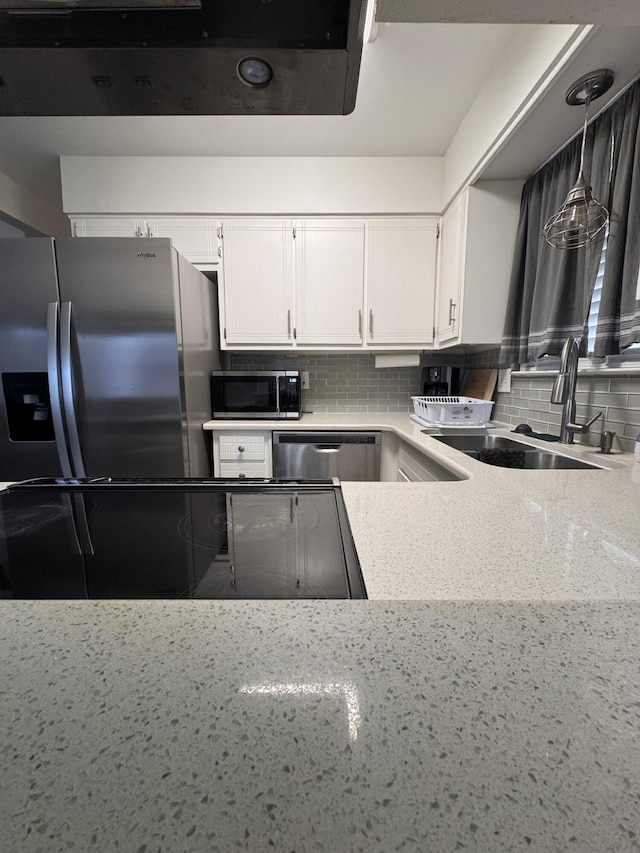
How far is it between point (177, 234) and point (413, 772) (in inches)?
99.0

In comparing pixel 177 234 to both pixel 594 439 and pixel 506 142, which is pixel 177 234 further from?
pixel 594 439

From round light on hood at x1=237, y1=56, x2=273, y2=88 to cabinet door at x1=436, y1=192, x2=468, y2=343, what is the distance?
4.99ft

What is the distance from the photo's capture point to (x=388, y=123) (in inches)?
68.6

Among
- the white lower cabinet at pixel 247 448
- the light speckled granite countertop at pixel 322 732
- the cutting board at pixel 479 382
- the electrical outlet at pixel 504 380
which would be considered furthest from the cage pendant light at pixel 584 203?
the white lower cabinet at pixel 247 448

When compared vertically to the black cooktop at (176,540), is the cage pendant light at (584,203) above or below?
above

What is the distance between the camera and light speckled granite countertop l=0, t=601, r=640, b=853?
0.63 feet

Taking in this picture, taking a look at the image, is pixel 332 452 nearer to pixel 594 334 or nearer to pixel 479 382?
pixel 479 382

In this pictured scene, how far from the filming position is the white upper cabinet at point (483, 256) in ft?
5.65

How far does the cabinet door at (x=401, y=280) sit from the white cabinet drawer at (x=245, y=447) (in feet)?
3.20

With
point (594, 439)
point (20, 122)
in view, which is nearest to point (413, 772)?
point (594, 439)

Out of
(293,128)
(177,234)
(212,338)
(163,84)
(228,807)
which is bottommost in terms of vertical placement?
(228,807)

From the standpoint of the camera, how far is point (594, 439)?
1.31 metres

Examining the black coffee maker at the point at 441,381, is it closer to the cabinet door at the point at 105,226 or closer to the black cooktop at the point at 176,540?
the black cooktop at the point at 176,540

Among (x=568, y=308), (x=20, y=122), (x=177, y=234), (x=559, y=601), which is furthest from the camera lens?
(x=177, y=234)
